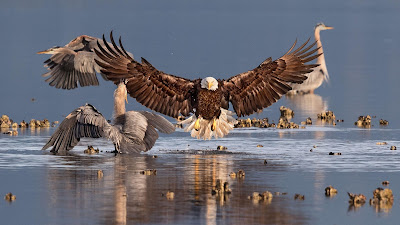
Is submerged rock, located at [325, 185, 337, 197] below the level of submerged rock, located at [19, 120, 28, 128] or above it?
below

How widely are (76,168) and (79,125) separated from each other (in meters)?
1.97

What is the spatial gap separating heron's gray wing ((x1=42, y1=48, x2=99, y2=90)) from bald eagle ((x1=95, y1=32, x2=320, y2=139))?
5398 mm

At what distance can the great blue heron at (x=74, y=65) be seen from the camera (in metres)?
23.4

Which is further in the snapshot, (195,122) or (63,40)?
(63,40)

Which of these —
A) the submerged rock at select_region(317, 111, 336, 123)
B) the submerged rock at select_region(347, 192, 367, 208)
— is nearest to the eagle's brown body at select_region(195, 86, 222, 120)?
the submerged rock at select_region(347, 192, 367, 208)

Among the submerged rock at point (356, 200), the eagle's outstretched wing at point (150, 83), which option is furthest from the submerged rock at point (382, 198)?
the eagle's outstretched wing at point (150, 83)

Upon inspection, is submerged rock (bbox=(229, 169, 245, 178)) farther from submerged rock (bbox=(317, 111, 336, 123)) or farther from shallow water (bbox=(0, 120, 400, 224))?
submerged rock (bbox=(317, 111, 336, 123))

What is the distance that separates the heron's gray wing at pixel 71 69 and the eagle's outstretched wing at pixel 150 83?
5285 millimetres

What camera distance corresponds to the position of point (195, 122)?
17.9 metres

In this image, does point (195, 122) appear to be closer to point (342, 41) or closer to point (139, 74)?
point (139, 74)

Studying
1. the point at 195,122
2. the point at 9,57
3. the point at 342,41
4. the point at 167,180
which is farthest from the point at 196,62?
the point at 167,180

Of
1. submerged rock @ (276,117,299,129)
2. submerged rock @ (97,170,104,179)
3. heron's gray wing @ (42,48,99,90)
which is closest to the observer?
submerged rock @ (97,170,104,179)

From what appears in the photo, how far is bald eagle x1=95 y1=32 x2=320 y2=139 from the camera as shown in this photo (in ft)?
58.2

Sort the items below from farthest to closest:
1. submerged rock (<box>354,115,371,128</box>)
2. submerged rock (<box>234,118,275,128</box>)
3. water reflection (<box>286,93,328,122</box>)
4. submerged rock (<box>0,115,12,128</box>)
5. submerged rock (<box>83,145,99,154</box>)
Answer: water reflection (<box>286,93,328,122</box>) < submerged rock (<box>354,115,371,128</box>) < submerged rock (<box>234,118,275,128</box>) < submerged rock (<box>0,115,12,128</box>) < submerged rock (<box>83,145,99,154</box>)
